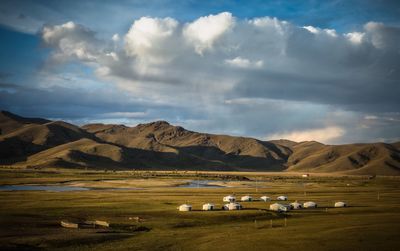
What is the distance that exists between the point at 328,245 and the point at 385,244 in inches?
215

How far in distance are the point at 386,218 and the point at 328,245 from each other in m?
24.2

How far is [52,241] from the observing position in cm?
4475

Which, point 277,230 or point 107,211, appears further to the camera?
point 107,211

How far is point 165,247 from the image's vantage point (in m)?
42.9

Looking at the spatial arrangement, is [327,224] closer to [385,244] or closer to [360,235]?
[360,235]

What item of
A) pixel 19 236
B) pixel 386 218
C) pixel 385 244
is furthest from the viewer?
pixel 386 218

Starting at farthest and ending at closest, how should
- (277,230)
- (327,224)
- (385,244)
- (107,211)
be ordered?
(107,211)
(327,224)
(277,230)
(385,244)

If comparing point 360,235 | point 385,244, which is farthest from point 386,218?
point 385,244

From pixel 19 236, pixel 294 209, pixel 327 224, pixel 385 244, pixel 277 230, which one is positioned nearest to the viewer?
pixel 385 244

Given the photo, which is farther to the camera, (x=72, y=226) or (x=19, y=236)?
(x=72, y=226)

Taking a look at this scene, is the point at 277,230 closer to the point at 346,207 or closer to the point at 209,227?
the point at 209,227

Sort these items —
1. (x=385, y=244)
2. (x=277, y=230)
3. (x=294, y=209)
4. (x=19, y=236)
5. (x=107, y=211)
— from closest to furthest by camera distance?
(x=385, y=244) < (x=19, y=236) < (x=277, y=230) < (x=107, y=211) < (x=294, y=209)

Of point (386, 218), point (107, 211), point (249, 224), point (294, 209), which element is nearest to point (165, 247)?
point (249, 224)

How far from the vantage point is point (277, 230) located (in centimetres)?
5338
